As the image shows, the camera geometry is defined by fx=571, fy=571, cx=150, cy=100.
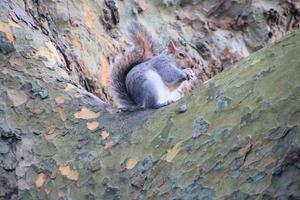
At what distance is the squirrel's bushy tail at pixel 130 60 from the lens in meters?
2.05

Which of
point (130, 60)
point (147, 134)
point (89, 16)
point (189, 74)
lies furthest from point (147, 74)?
point (147, 134)

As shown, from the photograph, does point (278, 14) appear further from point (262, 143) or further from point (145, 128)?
point (262, 143)

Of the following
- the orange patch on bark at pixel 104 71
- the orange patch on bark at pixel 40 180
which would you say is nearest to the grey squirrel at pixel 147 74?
the orange patch on bark at pixel 104 71

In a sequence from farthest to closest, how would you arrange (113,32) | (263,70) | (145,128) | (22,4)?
(113,32), (22,4), (145,128), (263,70)

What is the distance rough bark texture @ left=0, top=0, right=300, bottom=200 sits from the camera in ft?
3.20

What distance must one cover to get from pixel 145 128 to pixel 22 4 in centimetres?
102

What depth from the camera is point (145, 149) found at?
3.89ft

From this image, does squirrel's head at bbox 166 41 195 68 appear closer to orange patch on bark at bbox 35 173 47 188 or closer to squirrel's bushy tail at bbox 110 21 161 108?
squirrel's bushy tail at bbox 110 21 161 108

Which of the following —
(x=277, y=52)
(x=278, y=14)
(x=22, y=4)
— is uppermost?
(x=22, y=4)

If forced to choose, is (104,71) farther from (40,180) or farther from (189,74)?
(40,180)

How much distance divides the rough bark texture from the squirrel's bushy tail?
0.40 metres

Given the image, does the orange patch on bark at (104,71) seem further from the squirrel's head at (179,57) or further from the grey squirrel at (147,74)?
the squirrel's head at (179,57)

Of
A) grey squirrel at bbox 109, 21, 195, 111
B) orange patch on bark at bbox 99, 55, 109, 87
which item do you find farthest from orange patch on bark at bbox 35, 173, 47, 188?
orange patch on bark at bbox 99, 55, 109, 87

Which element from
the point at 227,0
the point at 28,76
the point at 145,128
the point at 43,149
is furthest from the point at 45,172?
the point at 227,0
